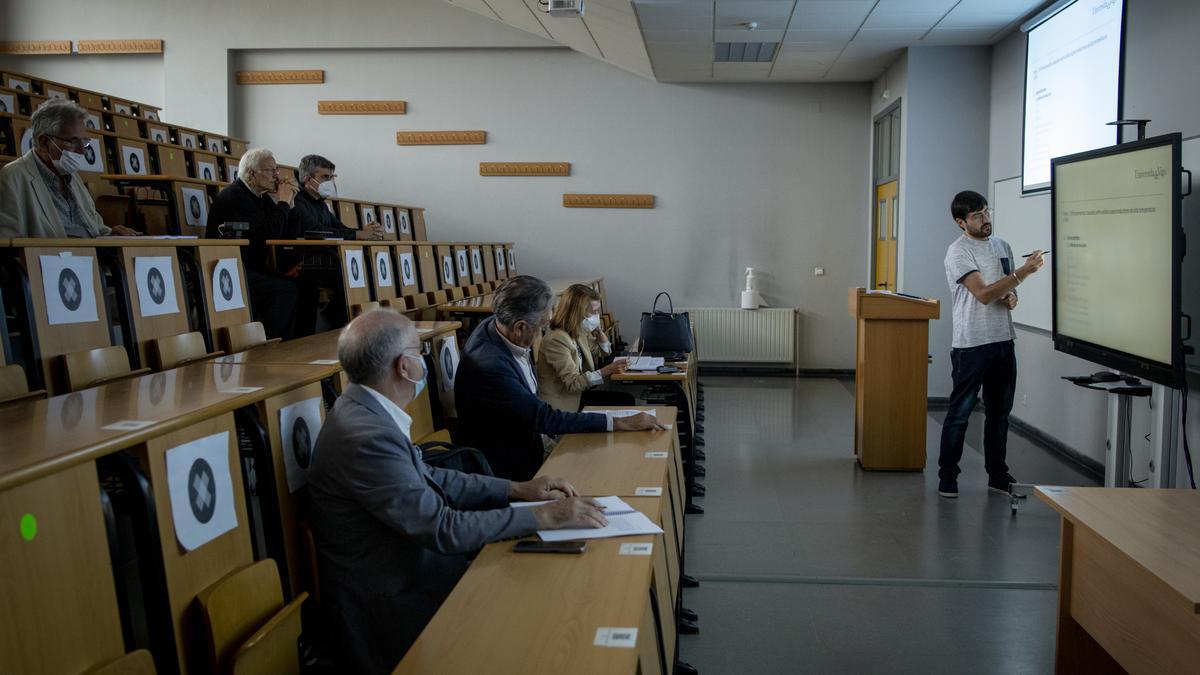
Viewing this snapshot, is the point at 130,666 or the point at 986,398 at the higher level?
the point at 130,666

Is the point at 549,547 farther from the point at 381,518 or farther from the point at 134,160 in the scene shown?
the point at 134,160

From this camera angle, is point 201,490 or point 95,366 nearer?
point 201,490

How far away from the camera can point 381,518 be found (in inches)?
72.1

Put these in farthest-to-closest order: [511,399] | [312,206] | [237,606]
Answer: [312,206]
[511,399]
[237,606]

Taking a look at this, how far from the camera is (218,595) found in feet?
5.30

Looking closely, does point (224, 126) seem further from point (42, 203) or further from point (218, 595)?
point (218, 595)

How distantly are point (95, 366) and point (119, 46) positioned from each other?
8.25m

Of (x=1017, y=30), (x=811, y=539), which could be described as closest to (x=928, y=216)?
(x=1017, y=30)

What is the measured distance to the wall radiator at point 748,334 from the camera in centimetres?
909

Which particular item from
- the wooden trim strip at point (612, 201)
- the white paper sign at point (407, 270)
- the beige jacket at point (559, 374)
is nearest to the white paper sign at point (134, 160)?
the white paper sign at point (407, 270)

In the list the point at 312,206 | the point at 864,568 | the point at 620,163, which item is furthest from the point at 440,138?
the point at 864,568

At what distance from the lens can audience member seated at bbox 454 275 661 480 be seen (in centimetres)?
295

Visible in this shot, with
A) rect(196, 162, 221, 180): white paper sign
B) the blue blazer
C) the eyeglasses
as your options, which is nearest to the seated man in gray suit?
the blue blazer

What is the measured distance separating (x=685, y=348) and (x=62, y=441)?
4.20 meters
